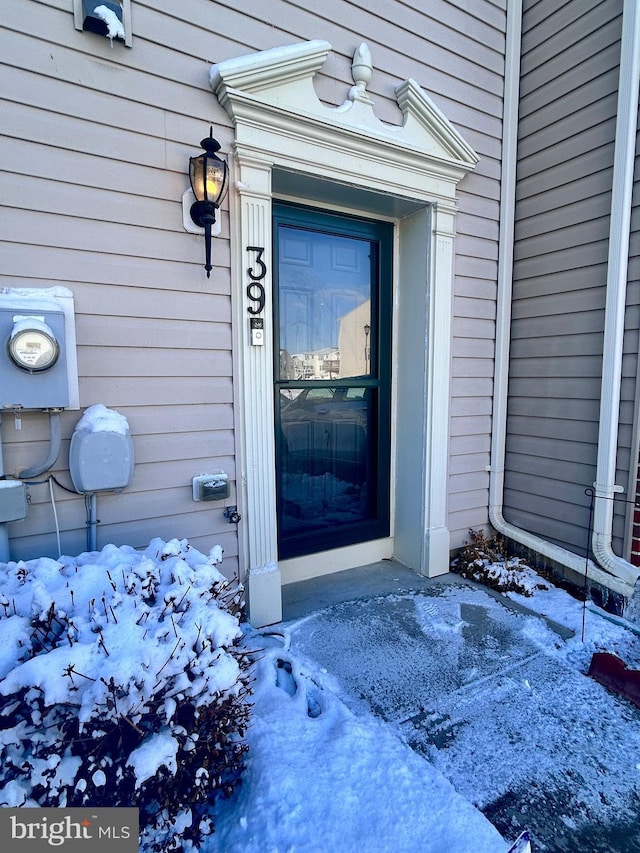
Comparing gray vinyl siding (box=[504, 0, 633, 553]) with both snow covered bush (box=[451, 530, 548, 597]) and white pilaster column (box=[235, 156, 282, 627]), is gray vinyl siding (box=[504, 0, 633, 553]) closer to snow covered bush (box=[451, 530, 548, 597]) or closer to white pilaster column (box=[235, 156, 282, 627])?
snow covered bush (box=[451, 530, 548, 597])

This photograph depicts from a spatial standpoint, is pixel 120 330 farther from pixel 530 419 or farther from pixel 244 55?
pixel 530 419

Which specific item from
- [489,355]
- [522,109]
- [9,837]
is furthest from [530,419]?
[9,837]

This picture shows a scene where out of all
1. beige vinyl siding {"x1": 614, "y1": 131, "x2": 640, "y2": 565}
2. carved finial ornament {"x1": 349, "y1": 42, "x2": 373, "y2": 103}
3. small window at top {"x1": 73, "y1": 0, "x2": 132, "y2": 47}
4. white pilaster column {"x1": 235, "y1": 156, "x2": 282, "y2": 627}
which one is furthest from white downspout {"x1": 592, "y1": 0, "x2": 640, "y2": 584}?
small window at top {"x1": 73, "y1": 0, "x2": 132, "y2": 47}

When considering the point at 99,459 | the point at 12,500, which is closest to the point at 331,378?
the point at 99,459

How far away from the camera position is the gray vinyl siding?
2.50 metres

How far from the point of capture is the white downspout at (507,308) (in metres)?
2.82

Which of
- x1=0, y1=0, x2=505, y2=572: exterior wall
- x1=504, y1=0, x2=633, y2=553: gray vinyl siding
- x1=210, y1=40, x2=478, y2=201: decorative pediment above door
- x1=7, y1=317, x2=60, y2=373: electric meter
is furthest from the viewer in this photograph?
x1=504, y1=0, x2=633, y2=553: gray vinyl siding

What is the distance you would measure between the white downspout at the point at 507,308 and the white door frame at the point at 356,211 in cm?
43

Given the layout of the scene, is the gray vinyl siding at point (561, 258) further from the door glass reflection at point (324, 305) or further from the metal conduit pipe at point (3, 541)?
the metal conduit pipe at point (3, 541)

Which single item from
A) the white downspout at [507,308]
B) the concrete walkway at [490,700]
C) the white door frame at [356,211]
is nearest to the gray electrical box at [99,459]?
the white door frame at [356,211]

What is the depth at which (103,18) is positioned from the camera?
1.73m

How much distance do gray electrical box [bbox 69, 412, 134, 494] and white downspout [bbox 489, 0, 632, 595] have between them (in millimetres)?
2391

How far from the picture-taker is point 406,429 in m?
2.96
